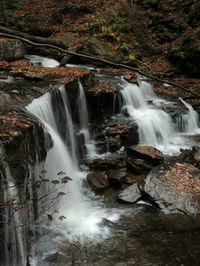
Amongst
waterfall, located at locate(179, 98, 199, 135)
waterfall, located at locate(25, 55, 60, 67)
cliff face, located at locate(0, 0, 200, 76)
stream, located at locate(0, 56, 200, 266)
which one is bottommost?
stream, located at locate(0, 56, 200, 266)

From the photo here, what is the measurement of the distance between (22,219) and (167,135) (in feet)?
26.0

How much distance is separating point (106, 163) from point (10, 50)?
7.28m

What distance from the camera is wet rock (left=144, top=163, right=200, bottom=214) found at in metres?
8.95

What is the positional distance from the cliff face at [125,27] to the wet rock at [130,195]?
10.6 meters

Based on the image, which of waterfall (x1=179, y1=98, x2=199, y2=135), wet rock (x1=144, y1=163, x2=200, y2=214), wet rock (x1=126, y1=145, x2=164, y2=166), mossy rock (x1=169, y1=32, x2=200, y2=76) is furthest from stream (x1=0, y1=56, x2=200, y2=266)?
mossy rock (x1=169, y1=32, x2=200, y2=76)

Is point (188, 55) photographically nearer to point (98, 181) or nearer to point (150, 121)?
point (150, 121)

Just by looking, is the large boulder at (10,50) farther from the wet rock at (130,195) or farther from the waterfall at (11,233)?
the waterfall at (11,233)

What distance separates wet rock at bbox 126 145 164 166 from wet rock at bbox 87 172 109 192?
50.0 inches

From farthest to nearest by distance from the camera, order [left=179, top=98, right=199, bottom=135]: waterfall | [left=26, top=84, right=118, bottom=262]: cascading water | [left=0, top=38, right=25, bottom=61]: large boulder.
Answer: [left=0, top=38, right=25, bottom=61]: large boulder, [left=179, top=98, right=199, bottom=135]: waterfall, [left=26, top=84, right=118, bottom=262]: cascading water

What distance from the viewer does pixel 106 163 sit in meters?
11.1

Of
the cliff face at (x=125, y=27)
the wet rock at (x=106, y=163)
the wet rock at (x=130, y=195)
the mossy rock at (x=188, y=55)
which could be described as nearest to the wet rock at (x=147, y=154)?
the wet rock at (x=106, y=163)

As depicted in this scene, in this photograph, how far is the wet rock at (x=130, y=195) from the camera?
9273mm

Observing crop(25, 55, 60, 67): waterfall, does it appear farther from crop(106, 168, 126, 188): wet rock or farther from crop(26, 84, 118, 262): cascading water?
crop(106, 168, 126, 188): wet rock

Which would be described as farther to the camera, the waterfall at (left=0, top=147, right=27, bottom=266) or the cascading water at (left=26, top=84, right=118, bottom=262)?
the cascading water at (left=26, top=84, right=118, bottom=262)
